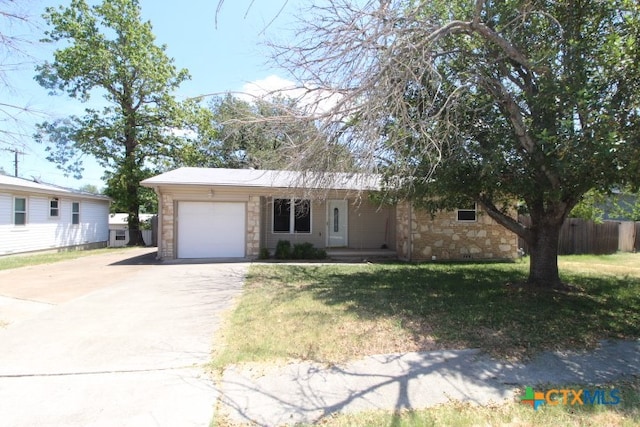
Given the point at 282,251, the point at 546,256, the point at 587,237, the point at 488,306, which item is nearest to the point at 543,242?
the point at 546,256

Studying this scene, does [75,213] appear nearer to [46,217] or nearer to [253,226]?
[46,217]

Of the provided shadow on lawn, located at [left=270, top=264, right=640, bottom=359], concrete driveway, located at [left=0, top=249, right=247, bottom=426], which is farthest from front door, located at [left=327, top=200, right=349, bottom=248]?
concrete driveway, located at [left=0, top=249, right=247, bottom=426]

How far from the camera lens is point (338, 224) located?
15.6 meters

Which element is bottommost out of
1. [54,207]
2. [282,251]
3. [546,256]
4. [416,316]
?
[416,316]

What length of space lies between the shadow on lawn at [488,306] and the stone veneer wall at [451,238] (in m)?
3.04

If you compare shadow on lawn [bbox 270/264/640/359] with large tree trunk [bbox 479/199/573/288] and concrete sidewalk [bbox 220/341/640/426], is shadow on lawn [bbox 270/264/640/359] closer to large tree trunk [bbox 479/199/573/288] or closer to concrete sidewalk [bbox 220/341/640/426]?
concrete sidewalk [bbox 220/341/640/426]

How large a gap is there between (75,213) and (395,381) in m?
20.0

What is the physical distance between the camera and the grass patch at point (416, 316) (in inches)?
184

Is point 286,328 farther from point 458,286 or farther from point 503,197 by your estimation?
point 503,197

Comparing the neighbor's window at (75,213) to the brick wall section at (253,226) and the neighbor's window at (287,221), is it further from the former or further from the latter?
the neighbor's window at (287,221)

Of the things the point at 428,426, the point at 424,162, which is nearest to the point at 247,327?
the point at 428,426

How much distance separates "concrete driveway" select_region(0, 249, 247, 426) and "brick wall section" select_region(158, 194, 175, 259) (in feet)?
12.9

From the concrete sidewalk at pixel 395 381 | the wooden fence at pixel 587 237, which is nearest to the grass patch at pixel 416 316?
the concrete sidewalk at pixel 395 381

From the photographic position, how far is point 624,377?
3.97 m
